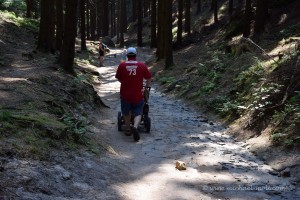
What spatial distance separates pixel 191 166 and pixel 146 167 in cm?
93

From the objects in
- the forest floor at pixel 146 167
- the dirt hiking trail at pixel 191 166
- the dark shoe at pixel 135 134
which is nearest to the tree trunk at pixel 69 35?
the forest floor at pixel 146 167

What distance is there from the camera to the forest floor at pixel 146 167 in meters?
5.29

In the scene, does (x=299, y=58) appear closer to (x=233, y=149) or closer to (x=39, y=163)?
(x=233, y=149)

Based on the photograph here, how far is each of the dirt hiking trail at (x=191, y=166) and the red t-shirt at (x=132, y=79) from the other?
1048 mm

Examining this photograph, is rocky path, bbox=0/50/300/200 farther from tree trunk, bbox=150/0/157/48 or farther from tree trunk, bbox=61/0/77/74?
tree trunk, bbox=150/0/157/48

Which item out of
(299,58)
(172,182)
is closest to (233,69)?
(299,58)

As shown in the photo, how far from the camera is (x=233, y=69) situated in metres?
16.0

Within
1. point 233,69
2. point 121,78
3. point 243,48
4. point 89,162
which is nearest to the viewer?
point 89,162

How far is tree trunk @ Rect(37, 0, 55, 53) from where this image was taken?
2081cm

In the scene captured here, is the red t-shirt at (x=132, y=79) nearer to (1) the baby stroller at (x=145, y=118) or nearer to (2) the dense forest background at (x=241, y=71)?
(1) the baby stroller at (x=145, y=118)

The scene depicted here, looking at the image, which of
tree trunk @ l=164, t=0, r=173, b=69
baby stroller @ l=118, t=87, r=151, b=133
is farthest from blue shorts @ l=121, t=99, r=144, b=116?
tree trunk @ l=164, t=0, r=173, b=69

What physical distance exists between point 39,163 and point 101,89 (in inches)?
523

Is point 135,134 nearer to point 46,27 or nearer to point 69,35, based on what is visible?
point 69,35

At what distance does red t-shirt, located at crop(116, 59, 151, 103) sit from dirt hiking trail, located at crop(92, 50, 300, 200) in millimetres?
1048
